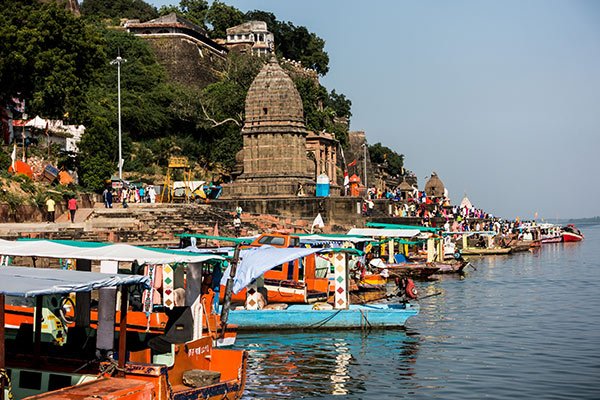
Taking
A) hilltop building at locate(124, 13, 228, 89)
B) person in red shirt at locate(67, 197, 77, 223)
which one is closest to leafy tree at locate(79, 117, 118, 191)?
person in red shirt at locate(67, 197, 77, 223)

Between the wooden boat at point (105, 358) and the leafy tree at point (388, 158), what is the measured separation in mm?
110166

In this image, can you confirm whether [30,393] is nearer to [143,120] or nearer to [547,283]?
[547,283]

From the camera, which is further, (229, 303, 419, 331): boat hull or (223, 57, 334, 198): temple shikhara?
(223, 57, 334, 198): temple shikhara

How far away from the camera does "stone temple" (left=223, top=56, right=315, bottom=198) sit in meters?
52.3

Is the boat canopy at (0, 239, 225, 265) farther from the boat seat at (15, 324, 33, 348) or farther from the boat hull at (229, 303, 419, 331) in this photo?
the boat hull at (229, 303, 419, 331)

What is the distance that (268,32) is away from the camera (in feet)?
325

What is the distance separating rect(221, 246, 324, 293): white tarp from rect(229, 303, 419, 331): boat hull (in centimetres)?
174

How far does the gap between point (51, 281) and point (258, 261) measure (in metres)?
11.6

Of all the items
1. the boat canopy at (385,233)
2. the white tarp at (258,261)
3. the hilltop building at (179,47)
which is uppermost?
the hilltop building at (179,47)

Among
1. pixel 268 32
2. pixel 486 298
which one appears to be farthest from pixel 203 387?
pixel 268 32

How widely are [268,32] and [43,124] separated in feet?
179

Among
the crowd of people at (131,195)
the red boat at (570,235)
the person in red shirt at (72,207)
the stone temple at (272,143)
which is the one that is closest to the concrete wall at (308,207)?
the stone temple at (272,143)

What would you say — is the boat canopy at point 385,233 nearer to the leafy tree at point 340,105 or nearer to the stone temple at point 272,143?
the stone temple at point 272,143

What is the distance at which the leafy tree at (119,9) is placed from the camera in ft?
330
